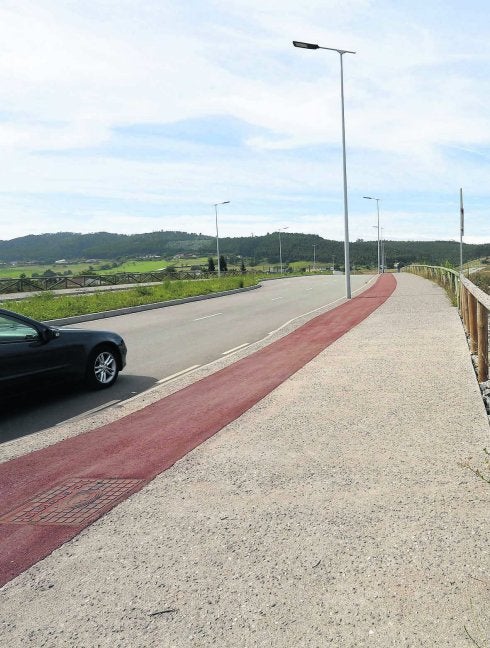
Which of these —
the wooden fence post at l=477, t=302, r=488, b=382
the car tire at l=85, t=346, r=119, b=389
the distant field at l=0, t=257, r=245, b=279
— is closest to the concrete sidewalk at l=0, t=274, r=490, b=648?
the wooden fence post at l=477, t=302, r=488, b=382

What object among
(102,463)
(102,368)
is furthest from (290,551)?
(102,368)

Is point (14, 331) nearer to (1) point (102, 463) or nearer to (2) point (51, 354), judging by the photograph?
(2) point (51, 354)

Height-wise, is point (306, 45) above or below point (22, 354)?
above

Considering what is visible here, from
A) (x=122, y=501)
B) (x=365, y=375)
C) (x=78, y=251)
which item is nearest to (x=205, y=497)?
(x=122, y=501)

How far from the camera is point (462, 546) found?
10.8ft

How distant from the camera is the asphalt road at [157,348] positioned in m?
7.25

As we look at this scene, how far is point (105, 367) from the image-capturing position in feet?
28.0

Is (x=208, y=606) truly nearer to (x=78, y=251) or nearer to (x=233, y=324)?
(x=233, y=324)

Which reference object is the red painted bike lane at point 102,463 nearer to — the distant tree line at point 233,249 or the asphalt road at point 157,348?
the asphalt road at point 157,348

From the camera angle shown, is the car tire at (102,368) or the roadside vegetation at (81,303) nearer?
the car tire at (102,368)

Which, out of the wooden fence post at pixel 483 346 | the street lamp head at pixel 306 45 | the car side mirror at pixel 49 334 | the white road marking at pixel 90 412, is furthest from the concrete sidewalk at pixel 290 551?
the street lamp head at pixel 306 45

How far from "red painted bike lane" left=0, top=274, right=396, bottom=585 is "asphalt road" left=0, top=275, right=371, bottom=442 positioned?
3.40 ft

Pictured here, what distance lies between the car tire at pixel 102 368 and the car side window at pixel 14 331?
42.4 inches

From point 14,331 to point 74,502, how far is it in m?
3.57
